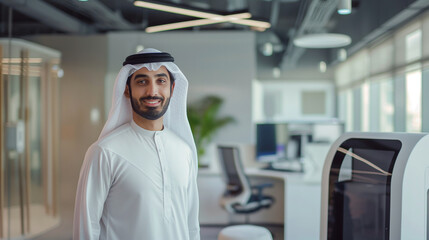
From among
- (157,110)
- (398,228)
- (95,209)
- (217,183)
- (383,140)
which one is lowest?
(217,183)

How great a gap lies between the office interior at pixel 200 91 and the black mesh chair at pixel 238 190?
0.61 feet

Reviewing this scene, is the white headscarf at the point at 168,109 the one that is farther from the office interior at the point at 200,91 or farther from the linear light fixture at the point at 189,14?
the linear light fixture at the point at 189,14

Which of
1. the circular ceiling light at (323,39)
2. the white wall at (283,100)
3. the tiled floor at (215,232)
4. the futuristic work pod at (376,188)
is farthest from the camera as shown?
the white wall at (283,100)

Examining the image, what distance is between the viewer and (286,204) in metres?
4.03

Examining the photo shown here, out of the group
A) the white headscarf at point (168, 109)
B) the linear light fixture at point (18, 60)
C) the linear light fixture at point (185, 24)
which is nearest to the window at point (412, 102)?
the linear light fixture at point (185, 24)

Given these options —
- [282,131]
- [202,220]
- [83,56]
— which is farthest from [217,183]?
[83,56]

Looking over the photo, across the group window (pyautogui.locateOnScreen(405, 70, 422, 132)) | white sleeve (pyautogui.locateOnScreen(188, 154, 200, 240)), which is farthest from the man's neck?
window (pyautogui.locateOnScreen(405, 70, 422, 132))

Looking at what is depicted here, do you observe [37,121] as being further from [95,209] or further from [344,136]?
[344,136]

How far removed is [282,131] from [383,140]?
3.25m

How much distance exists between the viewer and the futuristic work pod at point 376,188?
1.84 m

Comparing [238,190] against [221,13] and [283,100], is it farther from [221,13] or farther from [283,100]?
[283,100]

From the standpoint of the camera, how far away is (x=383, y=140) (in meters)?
2.00

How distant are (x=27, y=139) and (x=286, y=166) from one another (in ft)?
10.4

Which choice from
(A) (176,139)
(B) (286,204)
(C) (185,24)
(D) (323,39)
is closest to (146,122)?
(A) (176,139)
